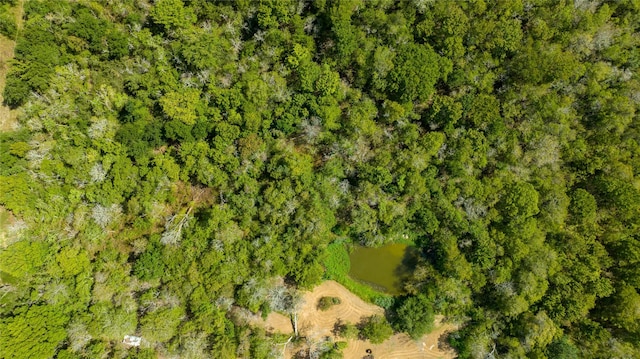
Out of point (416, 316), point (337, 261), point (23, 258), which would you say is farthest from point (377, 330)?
point (23, 258)

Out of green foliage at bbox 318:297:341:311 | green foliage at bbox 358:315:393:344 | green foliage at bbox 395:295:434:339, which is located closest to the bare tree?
green foliage at bbox 318:297:341:311

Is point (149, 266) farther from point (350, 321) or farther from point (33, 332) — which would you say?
point (350, 321)

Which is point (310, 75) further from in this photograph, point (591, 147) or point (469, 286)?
point (591, 147)

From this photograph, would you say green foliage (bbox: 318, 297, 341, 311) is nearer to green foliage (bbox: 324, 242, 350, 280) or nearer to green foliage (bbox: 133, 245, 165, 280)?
green foliage (bbox: 324, 242, 350, 280)

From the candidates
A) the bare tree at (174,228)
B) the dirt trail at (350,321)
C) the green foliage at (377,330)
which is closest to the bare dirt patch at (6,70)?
the bare tree at (174,228)

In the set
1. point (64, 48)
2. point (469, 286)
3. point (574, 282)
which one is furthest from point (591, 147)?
point (64, 48)

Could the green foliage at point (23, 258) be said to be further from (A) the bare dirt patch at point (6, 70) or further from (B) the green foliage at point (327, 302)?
(B) the green foliage at point (327, 302)
